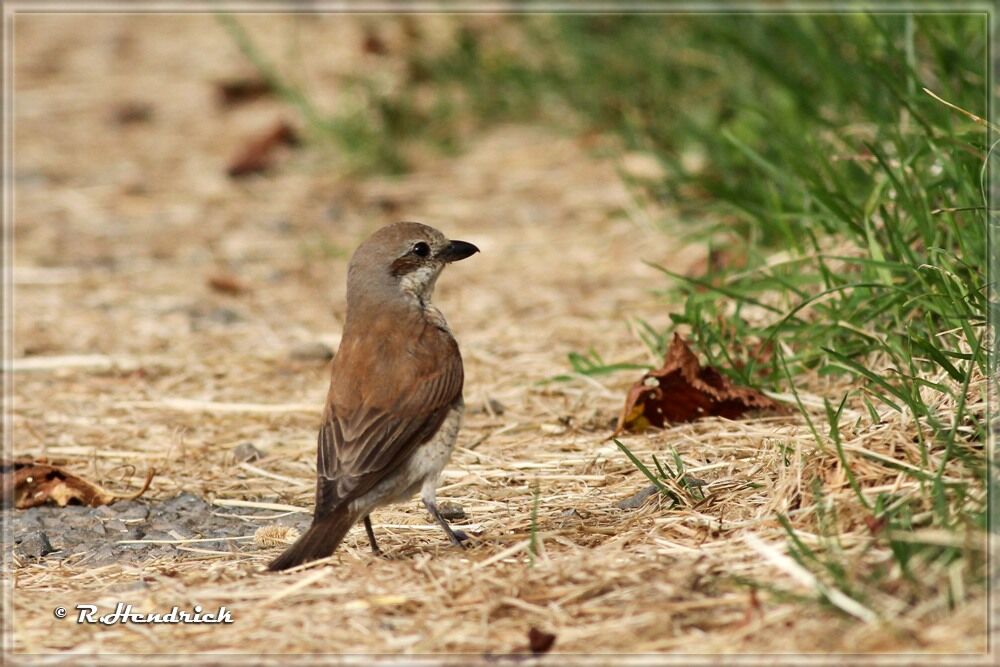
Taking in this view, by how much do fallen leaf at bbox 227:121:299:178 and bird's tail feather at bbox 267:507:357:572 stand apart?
610 cm

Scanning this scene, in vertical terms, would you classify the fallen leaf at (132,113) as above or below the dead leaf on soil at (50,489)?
above

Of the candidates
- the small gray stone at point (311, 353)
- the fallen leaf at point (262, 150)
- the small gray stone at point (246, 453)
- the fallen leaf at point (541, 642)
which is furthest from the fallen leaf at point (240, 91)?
the fallen leaf at point (541, 642)

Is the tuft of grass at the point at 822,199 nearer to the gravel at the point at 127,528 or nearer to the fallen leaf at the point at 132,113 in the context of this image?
the gravel at the point at 127,528

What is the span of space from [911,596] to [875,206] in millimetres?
2667

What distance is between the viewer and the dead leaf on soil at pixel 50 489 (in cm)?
506

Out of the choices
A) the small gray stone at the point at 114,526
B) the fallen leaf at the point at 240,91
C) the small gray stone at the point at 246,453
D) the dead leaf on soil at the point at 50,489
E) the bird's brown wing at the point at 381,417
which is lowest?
the small gray stone at the point at 114,526

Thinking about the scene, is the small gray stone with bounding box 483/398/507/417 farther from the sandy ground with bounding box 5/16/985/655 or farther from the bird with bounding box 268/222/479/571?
the bird with bounding box 268/222/479/571

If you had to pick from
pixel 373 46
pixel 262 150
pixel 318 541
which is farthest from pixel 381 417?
pixel 373 46

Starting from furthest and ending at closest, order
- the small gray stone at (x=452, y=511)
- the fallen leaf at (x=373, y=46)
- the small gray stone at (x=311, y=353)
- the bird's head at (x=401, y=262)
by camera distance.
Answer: the fallen leaf at (x=373, y=46), the small gray stone at (x=311, y=353), the bird's head at (x=401, y=262), the small gray stone at (x=452, y=511)

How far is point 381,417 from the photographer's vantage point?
444cm

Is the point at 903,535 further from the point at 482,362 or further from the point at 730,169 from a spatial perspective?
the point at 730,169

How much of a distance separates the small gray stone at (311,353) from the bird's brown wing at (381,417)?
6.33ft

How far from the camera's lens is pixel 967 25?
6.95 meters

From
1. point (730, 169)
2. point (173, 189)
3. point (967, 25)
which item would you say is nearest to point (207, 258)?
point (173, 189)
